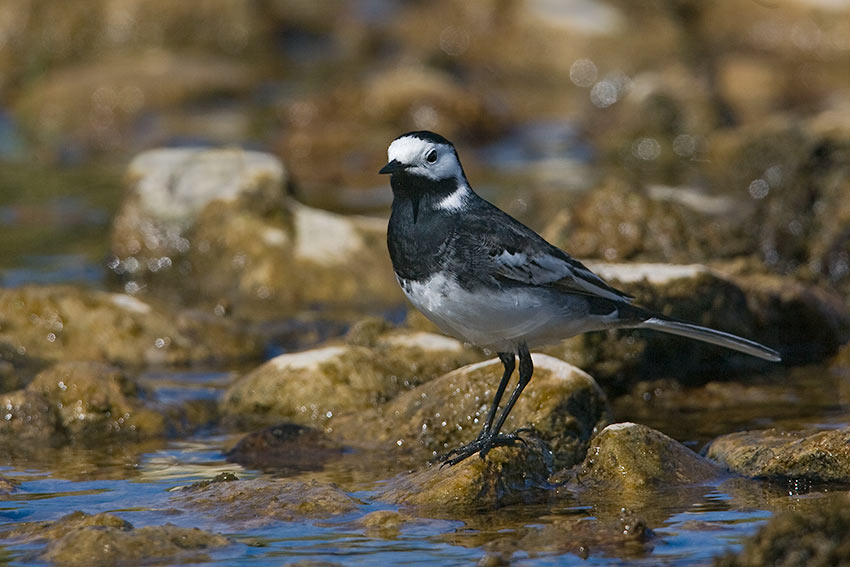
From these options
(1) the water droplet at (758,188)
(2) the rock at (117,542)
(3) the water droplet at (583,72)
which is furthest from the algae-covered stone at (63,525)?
(3) the water droplet at (583,72)

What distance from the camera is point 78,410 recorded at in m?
9.95

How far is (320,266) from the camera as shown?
14383mm

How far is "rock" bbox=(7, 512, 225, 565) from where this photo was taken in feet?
21.9

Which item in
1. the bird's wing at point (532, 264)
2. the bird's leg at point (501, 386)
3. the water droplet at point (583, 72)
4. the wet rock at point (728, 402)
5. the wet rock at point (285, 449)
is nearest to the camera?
the bird's wing at point (532, 264)

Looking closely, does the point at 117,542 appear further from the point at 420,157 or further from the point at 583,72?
the point at 583,72

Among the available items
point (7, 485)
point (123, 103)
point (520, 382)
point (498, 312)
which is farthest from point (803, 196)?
point (123, 103)

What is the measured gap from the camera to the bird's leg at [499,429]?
313 inches

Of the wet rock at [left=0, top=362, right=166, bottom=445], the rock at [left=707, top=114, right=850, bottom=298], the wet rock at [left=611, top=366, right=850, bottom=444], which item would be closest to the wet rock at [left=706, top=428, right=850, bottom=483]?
the wet rock at [left=611, top=366, right=850, bottom=444]

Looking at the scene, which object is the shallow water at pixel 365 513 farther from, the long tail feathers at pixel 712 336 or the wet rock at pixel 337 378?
the long tail feathers at pixel 712 336

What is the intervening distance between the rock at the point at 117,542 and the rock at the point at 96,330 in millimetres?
4923

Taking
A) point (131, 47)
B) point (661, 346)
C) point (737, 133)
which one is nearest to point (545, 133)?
point (737, 133)

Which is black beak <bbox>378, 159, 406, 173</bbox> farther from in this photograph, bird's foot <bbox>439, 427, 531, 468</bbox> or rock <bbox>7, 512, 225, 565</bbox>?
rock <bbox>7, 512, 225, 565</bbox>

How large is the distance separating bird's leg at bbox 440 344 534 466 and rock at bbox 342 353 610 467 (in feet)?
1.03

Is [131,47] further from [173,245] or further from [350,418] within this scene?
[350,418]
